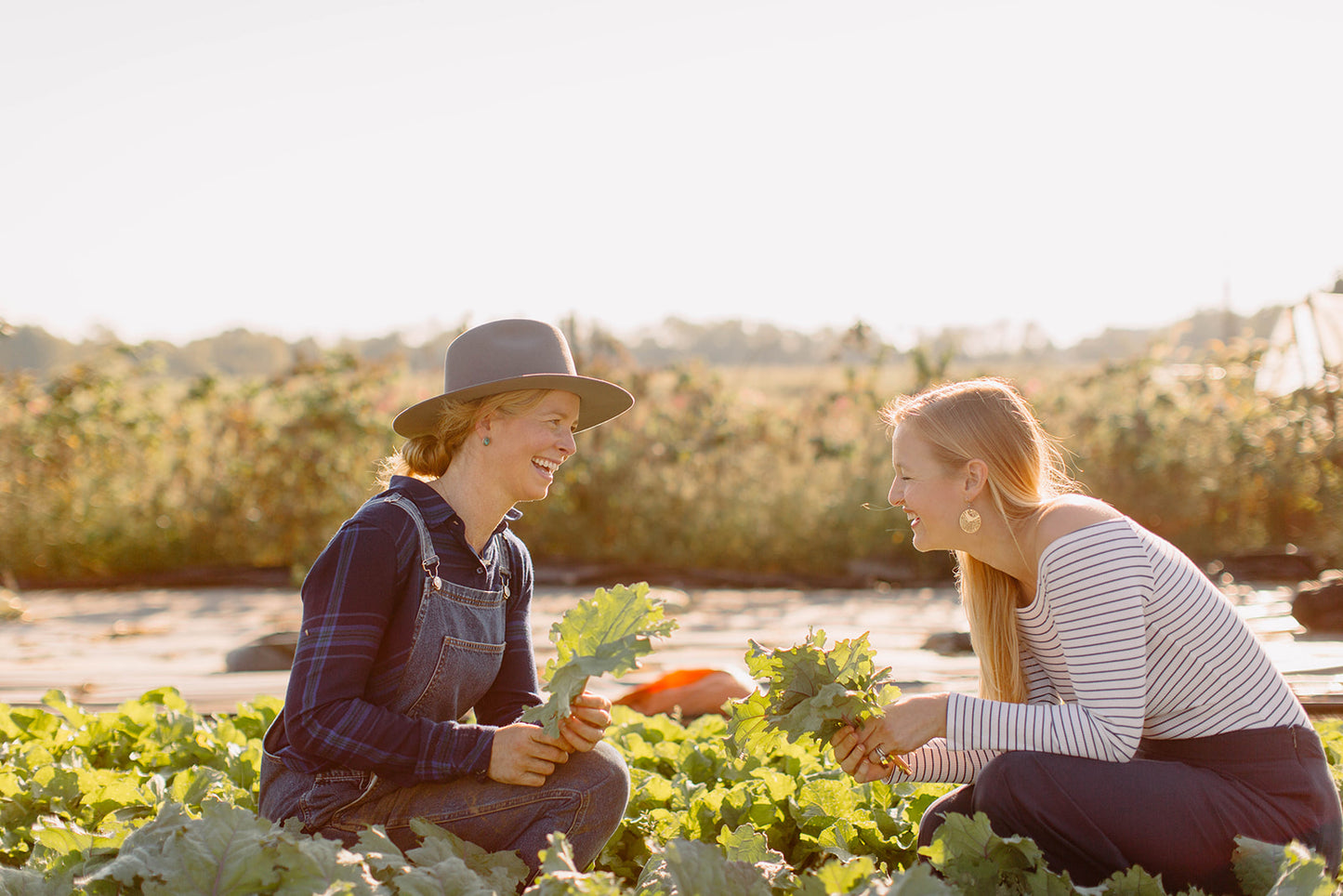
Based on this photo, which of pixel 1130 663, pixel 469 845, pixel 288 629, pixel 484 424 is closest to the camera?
pixel 1130 663

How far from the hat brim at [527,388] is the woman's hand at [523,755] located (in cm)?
63

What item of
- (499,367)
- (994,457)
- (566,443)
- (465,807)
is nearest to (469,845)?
(465,807)

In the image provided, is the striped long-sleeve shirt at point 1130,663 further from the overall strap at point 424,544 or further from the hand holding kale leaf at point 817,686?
the overall strap at point 424,544

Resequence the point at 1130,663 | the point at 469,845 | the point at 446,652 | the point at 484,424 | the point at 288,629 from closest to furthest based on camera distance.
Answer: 1. the point at 1130,663
2. the point at 469,845
3. the point at 446,652
4. the point at 484,424
5. the point at 288,629

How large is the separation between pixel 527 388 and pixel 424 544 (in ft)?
1.23

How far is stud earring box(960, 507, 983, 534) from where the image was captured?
2072 millimetres

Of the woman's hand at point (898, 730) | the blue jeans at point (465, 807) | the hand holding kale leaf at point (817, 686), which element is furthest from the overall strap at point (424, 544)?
the woman's hand at point (898, 730)

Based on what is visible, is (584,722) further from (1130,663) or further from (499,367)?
(1130,663)

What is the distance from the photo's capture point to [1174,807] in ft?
6.15

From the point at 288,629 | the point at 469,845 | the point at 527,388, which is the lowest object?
the point at 288,629

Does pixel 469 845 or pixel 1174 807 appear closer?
pixel 1174 807

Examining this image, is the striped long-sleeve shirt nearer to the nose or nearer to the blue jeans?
the blue jeans

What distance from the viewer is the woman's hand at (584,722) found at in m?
2.03

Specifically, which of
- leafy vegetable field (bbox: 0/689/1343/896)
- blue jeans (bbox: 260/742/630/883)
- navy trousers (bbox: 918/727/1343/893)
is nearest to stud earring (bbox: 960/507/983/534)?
navy trousers (bbox: 918/727/1343/893)
